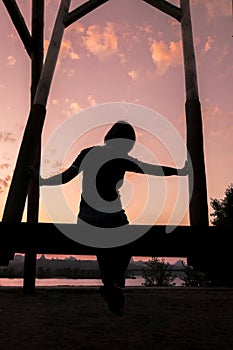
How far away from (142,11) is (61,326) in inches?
143

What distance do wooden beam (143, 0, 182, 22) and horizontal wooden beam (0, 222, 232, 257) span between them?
207 cm

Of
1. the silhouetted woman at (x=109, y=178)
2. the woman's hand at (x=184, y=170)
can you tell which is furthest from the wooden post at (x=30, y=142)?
the woman's hand at (x=184, y=170)

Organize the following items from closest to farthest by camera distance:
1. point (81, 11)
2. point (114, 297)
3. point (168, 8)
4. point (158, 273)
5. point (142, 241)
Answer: point (142, 241) → point (114, 297) → point (168, 8) → point (81, 11) → point (158, 273)

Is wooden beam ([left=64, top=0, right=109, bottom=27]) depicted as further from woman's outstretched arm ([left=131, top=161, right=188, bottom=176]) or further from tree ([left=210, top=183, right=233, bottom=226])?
tree ([left=210, top=183, right=233, bottom=226])

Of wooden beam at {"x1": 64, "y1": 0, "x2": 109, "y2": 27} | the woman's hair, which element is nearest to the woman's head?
the woman's hair

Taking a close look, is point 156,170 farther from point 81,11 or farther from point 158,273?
point 158,273

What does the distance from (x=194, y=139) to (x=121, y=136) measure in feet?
1.55

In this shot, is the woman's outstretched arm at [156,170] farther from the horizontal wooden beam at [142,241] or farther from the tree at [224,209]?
the tree at [224,209]

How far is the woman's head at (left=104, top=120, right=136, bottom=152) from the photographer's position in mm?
2795

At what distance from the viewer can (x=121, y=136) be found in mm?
2797

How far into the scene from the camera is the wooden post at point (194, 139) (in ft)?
8.42

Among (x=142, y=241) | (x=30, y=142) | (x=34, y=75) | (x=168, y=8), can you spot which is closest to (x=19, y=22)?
(x=34, y=75)

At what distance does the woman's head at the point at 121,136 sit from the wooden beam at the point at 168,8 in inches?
51.4

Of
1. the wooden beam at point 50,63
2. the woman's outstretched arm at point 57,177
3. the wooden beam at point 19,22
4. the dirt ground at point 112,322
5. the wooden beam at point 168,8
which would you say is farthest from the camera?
the wooden beam at point 19,22
